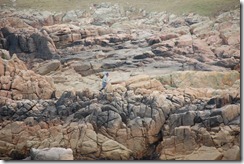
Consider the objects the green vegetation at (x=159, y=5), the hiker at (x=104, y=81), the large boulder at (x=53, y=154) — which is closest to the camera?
the large boulder at (x=53, y=154)

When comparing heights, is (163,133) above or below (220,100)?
below

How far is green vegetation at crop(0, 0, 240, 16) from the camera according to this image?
30.5 ft

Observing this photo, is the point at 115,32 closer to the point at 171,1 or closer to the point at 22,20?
the point at 171,1

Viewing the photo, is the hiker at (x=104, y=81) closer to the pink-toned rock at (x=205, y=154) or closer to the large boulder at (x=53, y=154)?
the large boulder at (x=53, y=154)

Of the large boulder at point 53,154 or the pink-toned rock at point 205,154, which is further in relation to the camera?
the large boulder at point 53,154

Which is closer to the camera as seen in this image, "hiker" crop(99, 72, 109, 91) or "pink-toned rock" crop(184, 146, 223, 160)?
"pink-toned rock" crop(184, 146, 223, 160)

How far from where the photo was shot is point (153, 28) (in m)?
9.63

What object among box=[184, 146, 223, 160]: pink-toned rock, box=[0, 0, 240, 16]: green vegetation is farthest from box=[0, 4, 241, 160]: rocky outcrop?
box=[0, 0, 240, 16]: green vegetation

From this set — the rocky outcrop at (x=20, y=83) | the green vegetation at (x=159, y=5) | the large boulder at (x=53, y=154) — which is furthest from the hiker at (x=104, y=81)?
the green vegetation at (x=159, y=5)

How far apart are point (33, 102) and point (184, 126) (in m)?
3.02

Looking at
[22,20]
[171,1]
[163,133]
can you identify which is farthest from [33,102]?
[171,1]

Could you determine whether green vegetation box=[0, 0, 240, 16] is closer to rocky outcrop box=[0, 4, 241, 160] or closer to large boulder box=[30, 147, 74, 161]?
rocky outcrop box=[0, 4, 241, 160]

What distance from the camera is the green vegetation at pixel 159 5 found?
929 cm

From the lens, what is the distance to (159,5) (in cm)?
962
